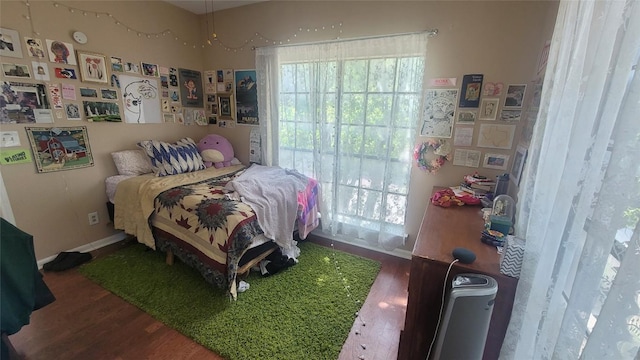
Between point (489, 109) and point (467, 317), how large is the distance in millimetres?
1664

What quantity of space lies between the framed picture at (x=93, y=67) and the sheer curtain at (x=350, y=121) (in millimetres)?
1441

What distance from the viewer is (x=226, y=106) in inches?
127

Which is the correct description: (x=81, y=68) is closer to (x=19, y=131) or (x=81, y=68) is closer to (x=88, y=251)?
(x=19, y=131)

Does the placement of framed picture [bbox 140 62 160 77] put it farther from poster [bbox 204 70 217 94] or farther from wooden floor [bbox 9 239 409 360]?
wooden floor [bbox 9 239 409 360]

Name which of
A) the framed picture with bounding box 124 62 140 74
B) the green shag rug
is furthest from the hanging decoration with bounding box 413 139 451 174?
the framed picture with bounding box 124 62 140 74

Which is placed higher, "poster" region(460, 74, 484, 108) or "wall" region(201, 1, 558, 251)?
"wall" region(201, 1, 558, 251)

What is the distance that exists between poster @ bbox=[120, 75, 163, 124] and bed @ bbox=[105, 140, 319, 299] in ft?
1.26

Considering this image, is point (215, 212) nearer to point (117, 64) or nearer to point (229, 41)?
point (117, 64)

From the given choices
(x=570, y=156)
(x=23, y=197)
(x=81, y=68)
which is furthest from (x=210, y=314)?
(x=81, y=68)

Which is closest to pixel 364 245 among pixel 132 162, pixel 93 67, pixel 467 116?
pixel 467 116

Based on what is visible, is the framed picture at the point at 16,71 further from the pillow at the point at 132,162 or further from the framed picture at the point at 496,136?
the framed picture at the point at 496,136

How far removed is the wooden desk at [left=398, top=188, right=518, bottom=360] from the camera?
1036 mm

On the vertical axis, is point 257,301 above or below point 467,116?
below

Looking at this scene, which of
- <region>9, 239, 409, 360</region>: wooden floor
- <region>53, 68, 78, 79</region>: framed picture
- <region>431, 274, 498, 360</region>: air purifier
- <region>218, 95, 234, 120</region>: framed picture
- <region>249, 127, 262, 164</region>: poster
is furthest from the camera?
<region>218, 95, 234, 120</region>: framed picture
